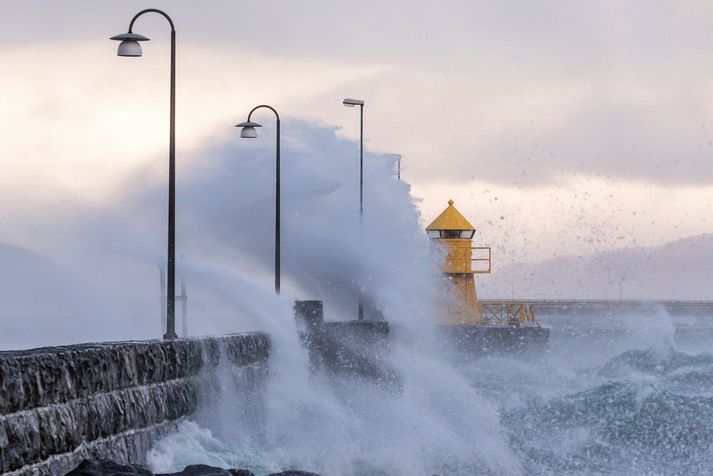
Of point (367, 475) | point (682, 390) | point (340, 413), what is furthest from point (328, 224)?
point (367, 475)

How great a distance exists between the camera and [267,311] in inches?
928

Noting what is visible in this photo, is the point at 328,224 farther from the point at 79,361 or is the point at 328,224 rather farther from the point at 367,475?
the point at 79,361

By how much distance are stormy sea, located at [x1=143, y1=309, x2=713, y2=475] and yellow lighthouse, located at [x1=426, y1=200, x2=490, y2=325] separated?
9597mm

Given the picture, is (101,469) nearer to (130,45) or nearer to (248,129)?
(130,45)

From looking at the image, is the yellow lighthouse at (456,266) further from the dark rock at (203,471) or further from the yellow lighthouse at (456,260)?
the dark rock at (203,471)

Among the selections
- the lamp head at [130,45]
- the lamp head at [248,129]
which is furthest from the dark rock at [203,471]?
the lamp head at [248,129]

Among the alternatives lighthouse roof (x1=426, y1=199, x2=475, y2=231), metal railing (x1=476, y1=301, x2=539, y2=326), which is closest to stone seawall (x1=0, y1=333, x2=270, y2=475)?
lighthouse roof (x1=426, y1=199, x2=475, y2=231)

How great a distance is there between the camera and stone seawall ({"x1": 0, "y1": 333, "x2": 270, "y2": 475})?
11.2 metres

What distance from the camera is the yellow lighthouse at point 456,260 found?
4506 centimetres

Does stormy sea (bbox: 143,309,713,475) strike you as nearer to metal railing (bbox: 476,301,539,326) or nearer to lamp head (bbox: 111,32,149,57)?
lamp head (bbox: 111,32,149,57)

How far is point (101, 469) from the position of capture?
11234 mm

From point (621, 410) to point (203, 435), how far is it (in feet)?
42.2

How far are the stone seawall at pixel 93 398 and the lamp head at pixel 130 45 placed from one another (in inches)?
136

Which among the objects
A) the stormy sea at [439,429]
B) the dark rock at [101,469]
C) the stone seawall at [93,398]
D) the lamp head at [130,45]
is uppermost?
the lamp head at [130,45]
